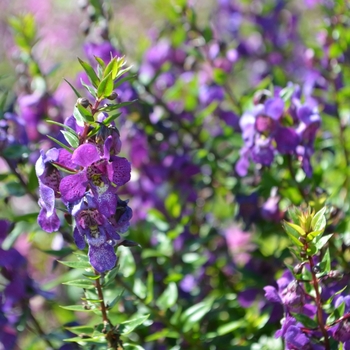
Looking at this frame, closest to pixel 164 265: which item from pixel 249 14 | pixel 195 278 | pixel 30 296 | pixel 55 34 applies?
pixel 195 278

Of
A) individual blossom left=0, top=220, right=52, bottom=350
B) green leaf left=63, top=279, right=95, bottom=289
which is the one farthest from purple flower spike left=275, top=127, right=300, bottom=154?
individual blossom left=0, top=220, right=52, bottom=350

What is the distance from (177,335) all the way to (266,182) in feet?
1.80

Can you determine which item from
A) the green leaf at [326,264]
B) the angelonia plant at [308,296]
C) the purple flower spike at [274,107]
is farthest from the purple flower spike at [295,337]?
the purple flower spike at [274,107]

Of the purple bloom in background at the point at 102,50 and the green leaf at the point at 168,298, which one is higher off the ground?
the purple bloom in background at the point at 102,50

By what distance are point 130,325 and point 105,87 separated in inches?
22.6

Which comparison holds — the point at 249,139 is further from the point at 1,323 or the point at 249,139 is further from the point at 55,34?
the point at 55,34

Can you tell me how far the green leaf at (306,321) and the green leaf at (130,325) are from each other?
346mm

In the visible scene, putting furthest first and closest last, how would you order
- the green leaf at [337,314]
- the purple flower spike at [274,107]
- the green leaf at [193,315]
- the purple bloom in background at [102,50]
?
1. the purple bloom in background at [102,50]
2. the green leaf at [193,315]
3. the purple flower spike at [274,107]
4. the green leaf at [337,314]

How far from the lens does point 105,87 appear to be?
4.02 feet

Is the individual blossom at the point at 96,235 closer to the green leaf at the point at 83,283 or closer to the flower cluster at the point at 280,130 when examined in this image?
the green leaf at the point at 83,283

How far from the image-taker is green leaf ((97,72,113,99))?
47.8 inches

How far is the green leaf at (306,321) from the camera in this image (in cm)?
138

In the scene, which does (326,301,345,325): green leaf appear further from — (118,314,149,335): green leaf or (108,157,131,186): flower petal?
(108,157,131,186): flower petal

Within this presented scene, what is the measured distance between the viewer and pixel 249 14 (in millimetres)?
3164
